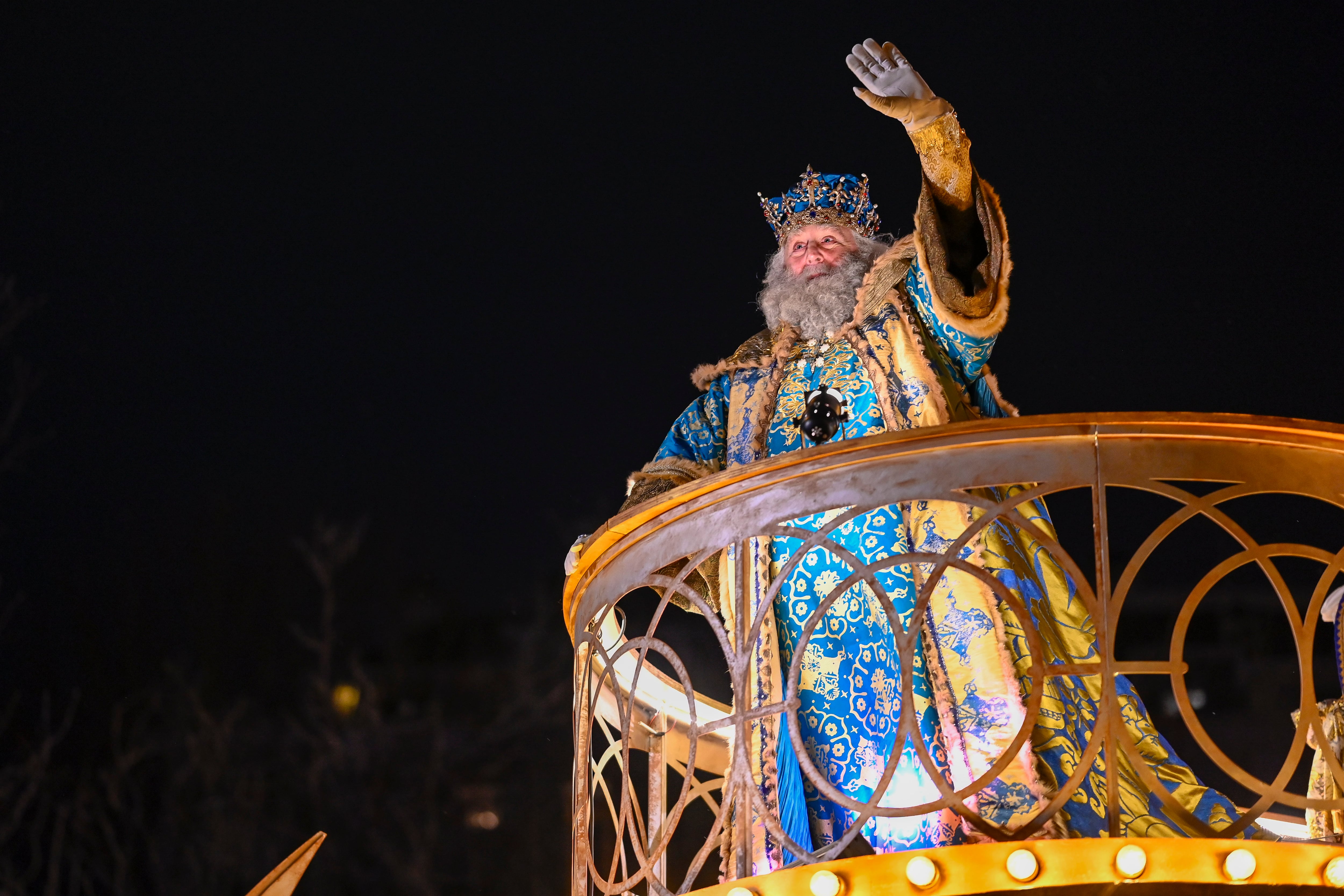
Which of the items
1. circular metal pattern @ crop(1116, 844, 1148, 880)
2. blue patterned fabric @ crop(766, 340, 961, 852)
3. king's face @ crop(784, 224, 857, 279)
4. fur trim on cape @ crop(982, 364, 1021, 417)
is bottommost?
circular metal pattern @ crop(1116, 844, 1148, 880)

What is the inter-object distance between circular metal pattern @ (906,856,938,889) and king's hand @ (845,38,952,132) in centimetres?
218

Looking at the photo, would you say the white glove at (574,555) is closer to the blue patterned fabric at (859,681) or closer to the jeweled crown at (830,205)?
the blue patterned fabric at (859,681)

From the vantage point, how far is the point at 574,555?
4.70 m

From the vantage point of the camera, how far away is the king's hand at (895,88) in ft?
15.1

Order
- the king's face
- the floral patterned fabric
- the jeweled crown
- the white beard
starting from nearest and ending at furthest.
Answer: the floral patterned fabric
the white beard
the king's face
the jeweled crown

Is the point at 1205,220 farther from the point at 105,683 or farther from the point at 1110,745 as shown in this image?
the point at 105,683

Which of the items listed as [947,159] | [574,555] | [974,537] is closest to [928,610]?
[974,537]

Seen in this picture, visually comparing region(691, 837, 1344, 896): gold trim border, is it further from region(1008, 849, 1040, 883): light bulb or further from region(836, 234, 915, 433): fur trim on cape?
region(836, 234, 915, 433): fur trim on cape

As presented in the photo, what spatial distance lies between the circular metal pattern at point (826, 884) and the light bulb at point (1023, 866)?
1.27 ft

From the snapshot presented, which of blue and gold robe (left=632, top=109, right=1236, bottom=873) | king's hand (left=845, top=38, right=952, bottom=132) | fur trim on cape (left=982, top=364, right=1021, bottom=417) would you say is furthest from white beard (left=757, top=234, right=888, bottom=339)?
king's hand (left=845, top=38, right=952, bottom=132)

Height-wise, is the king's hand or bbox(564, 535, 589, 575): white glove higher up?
the king's hand

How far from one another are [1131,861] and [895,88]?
2.35 m

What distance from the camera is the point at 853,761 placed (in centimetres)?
454

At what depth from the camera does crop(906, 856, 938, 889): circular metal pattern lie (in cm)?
347
